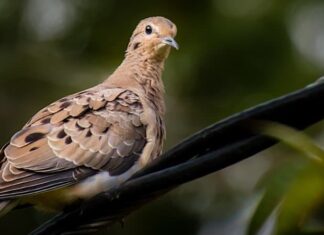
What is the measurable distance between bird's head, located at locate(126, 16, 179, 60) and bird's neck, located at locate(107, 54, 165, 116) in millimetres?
33

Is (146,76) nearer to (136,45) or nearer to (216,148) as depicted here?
(136,45)

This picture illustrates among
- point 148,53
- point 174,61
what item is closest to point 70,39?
point 174,61

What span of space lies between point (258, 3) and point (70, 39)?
4.99ft

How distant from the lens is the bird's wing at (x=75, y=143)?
3729 mm

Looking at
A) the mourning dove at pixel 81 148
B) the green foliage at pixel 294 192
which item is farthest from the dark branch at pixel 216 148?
the mourning dove at pixel 81 148

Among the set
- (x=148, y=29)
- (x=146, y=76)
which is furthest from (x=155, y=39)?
(x=146, y=76)

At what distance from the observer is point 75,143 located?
13.0 feet

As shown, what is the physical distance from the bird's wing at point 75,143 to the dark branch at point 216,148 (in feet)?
3.00

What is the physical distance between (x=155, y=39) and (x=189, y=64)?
2535 millimetres

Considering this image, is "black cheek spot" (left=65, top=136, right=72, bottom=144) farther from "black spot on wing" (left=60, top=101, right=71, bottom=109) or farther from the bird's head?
the bird's head

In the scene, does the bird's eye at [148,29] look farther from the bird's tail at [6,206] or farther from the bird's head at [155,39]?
the bird's tail at [6,206]

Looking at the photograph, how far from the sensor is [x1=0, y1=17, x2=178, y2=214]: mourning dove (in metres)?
3.71

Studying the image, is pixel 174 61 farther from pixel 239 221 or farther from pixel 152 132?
pixel 152 132

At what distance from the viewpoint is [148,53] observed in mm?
4844
